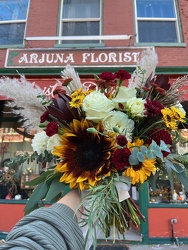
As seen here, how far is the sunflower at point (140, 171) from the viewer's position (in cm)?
117

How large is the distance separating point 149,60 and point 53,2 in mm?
5875

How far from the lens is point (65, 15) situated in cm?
630

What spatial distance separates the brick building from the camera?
5.12 meters

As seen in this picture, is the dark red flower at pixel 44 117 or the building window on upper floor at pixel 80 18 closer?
the dark red flower at pixel 44 117

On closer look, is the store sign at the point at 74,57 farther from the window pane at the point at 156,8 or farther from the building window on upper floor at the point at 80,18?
the window pane at the point at 156,8

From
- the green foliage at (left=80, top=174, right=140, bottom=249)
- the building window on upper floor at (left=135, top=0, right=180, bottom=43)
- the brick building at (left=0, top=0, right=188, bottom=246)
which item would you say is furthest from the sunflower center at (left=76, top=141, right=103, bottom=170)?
the building window on upper floor at (left=135, top=0, right=180, bottom=43)

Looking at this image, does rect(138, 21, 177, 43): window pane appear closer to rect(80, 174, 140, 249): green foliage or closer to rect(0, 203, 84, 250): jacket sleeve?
rect(80, 174, 140, 249): green foliage

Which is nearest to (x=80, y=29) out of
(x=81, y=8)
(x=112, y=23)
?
(x=81, y=8)

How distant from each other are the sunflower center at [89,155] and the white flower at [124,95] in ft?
0.89

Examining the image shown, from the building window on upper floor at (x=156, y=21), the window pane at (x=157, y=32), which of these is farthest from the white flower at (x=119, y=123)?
the window pane at (x=157, y=32)

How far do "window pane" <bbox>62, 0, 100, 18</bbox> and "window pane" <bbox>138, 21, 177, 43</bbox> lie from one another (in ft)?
4.38

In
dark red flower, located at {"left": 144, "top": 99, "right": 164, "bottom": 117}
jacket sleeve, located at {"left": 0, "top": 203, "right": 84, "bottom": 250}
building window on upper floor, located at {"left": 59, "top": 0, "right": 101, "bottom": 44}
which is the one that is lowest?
jacket sleeve, located at {"left": 0, "top": 203, "right": 84, "bottom": 250}

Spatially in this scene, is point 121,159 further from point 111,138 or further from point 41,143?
point 41,143

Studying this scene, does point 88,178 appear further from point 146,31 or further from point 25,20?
point 25,20
